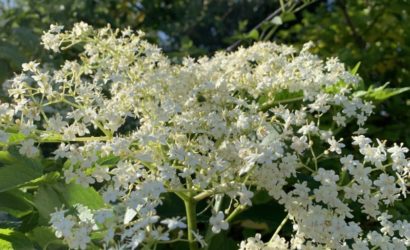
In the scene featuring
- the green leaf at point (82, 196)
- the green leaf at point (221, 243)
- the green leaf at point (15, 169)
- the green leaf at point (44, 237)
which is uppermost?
the green leaf at point (15, 169)

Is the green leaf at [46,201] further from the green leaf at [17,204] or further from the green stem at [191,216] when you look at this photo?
the green stem at [191,216]

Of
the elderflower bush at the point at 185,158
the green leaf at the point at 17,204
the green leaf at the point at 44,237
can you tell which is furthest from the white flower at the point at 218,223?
the green leaf at the point at 17,204

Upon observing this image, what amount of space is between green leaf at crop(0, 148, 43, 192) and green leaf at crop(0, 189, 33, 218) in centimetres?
6

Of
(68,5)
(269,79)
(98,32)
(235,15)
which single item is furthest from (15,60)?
(235,15)

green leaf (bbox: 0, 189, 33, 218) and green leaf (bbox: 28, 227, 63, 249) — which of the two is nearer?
green leaf (bbox: 28, 227, 63, 249)

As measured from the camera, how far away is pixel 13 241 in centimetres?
124

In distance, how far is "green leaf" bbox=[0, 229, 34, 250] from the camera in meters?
1.24

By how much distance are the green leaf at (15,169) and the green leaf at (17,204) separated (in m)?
0.06

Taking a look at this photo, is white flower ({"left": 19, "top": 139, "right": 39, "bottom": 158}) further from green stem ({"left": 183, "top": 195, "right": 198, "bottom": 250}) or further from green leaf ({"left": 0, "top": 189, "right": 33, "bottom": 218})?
green stem ({"left": 183, "top": 195, "right": 198, "bottom": 250})

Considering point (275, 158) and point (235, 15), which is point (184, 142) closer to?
point (275, 158)

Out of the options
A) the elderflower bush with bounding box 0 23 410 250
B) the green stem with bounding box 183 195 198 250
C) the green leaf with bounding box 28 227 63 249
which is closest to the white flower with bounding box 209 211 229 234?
the elderflower bush with bounding box 0 23 410 250

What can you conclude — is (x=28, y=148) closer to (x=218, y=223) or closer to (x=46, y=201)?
(x=46, y=201)

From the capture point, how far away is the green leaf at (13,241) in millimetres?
1240

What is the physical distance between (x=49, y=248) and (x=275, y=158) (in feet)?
1.41
